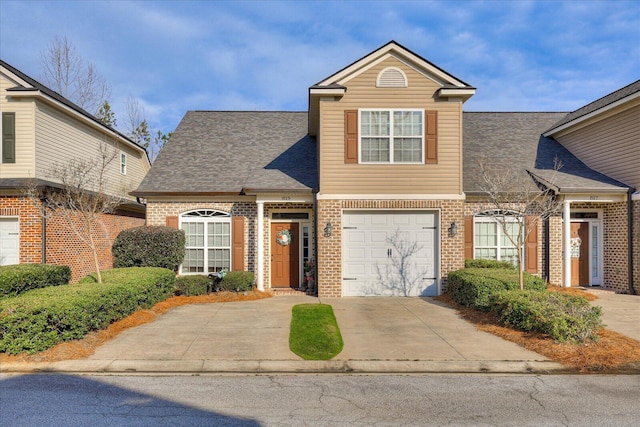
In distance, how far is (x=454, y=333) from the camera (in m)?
8.66

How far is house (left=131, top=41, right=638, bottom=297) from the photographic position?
12.8 metres

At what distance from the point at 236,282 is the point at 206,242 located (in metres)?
2.34

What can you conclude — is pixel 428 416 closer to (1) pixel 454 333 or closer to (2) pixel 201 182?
(1) pixel 454 333

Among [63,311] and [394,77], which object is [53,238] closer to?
[63,311]

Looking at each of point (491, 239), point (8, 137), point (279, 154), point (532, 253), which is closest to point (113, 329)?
point (8, 137)

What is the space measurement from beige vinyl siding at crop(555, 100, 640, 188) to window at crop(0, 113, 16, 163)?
18986mm

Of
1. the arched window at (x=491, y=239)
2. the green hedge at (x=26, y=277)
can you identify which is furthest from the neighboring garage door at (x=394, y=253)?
the green hedge at (x=26, y=277)

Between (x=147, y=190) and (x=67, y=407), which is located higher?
(x=147, y=190)

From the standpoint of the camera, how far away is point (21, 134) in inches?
525

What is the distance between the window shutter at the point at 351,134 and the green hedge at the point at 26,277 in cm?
861

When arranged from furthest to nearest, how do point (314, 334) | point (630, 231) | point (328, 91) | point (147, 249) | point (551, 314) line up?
point (630, 231)
point (147, 249)
point (328, 91)
point (314, 334)
point (551, 314)

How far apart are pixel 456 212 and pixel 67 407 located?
1070 centimetres

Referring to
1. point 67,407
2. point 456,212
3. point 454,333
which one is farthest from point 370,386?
point 456,212

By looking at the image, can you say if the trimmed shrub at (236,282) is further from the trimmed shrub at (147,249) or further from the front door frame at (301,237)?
the trimmed shrub at (147,249)
